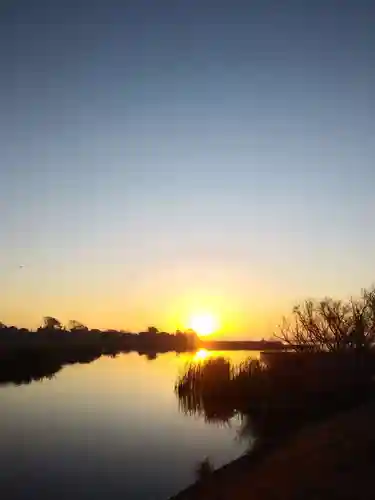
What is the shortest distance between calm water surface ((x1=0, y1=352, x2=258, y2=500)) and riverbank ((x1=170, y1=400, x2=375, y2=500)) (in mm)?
1976

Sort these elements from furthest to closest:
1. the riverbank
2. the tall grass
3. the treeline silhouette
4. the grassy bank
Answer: the treeline silhouette < the tall grass < the grassy bank < the riverbank

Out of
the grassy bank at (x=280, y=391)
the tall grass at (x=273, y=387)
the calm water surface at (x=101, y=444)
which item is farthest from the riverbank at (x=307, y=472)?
the tall grass at (x=273, y=387)

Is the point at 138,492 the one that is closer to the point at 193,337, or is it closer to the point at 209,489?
the point at 209,489

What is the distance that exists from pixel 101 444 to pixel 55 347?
51567mm

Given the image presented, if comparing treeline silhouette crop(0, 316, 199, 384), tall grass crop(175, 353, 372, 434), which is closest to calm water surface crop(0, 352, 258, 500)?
tall grass crop(175, 353, 372, 434)

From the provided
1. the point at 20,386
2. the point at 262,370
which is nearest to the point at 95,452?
the point at 262,370

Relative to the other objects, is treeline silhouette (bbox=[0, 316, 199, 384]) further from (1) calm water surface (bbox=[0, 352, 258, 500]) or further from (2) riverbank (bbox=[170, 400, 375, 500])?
(2) riverbank (bbox=[170, 400, 375, 500])

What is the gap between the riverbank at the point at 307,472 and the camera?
10.7 metres

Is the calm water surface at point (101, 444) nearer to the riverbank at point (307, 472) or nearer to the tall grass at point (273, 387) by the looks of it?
the tall grass at point (273, 387)

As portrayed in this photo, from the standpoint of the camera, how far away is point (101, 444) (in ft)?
64.9

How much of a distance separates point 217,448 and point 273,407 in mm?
5963

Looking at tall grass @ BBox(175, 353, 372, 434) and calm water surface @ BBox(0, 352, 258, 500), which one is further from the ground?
tall grass @ BBox(175, 353, 372, 434)

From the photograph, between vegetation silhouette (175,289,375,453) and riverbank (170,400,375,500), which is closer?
riverbank (170,400,375,500)

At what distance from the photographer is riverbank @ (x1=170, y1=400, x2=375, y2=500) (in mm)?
10656
